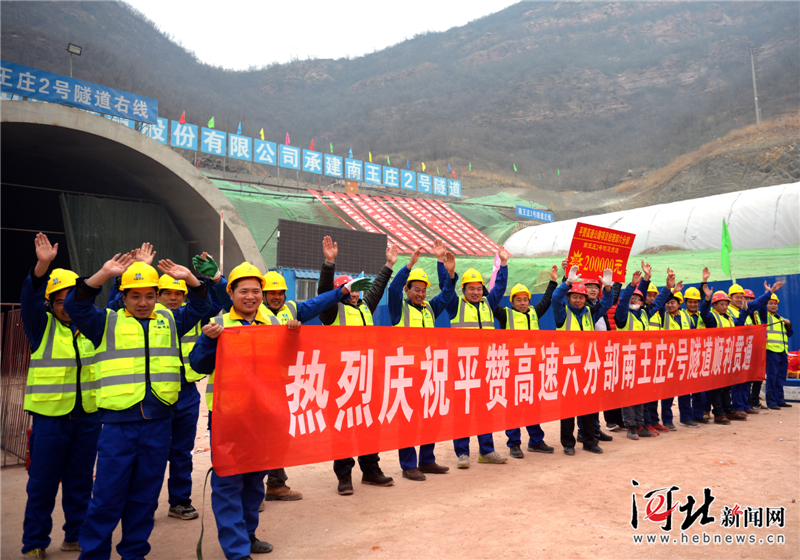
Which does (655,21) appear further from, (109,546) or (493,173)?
(109,546)

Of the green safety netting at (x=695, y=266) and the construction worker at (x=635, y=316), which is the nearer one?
the construction worker at (x=635, y=316)

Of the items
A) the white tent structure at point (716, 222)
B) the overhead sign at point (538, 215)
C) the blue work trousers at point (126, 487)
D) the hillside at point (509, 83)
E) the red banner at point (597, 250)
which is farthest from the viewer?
the hillside at point (509, 83)

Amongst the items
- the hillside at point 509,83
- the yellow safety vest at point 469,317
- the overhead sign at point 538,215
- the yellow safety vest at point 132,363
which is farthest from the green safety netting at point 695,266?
the hillside at point 509,83

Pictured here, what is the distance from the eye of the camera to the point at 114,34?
9025 centimetres

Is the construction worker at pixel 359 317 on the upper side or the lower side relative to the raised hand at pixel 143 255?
lower

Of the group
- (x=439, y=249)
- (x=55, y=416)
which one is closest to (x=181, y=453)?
(x=55, y=416)

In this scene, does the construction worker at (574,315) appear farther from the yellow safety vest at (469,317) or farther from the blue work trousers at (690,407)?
the blue work trousers at (690,407)

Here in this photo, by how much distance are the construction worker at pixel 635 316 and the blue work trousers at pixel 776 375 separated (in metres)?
3.24

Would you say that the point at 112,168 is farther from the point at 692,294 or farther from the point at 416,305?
the point at 692,294

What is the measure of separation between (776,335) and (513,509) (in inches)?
298

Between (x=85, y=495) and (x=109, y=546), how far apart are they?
33.4 inches

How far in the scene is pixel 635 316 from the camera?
26.0 feet

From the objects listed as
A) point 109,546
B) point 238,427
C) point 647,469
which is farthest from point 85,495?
point 647,469

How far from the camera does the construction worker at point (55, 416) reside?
12.5 ft
